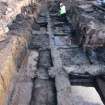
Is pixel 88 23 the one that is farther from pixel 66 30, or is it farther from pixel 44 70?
pixel 44 70

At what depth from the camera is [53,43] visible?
6.59 meters

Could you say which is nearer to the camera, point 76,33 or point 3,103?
point 3,103

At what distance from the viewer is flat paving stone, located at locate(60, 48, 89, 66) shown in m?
5.57

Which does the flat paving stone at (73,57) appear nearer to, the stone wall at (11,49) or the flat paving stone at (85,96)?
the flat paving stone at (85,96)

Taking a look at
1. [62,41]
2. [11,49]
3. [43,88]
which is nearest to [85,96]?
[43,88]

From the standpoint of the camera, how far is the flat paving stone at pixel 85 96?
446cm

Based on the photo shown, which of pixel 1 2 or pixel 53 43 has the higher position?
pixel 1 2

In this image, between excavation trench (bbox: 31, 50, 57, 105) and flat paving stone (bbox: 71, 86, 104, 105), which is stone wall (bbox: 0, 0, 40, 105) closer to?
excavation trench (bbox: 31, 50, 57, 105)

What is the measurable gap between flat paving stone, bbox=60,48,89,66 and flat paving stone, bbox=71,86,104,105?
736 millimetres

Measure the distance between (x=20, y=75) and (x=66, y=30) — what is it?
3463 millimetres

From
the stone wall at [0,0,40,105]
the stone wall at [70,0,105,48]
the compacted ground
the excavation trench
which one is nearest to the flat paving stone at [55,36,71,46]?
the compacted ground

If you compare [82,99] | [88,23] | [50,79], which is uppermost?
[88,23]

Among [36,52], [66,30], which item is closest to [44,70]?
[36,52]

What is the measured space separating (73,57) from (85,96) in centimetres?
132
